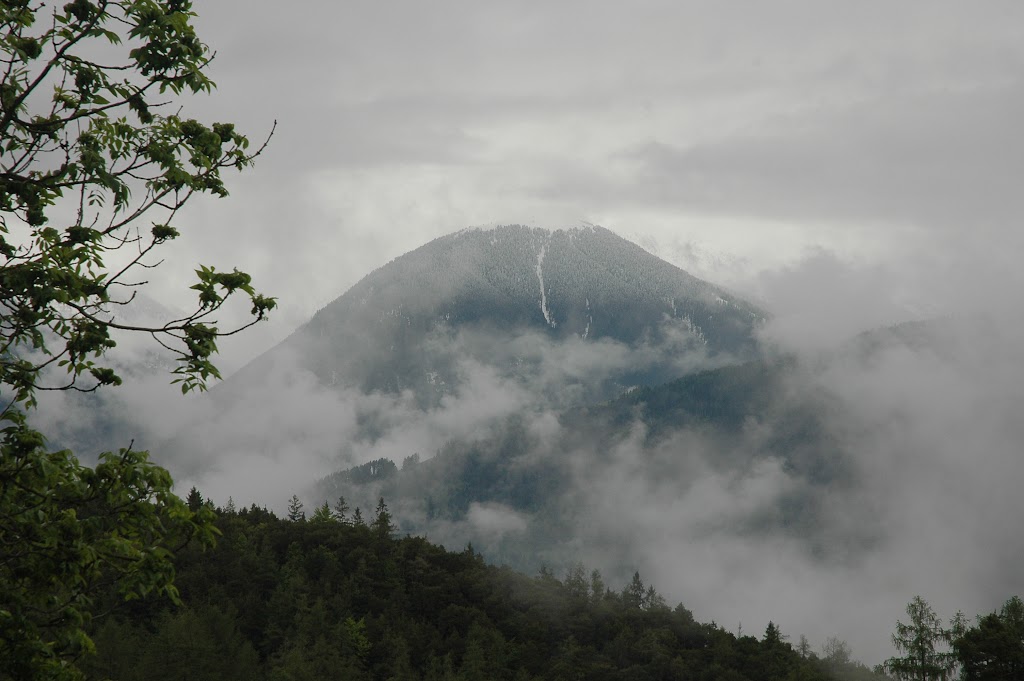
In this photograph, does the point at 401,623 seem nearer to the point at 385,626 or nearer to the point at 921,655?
the point at 385,626

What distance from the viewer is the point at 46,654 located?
407 inches

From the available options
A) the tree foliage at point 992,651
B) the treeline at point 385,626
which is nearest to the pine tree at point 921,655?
the tree foliage at point 992,651

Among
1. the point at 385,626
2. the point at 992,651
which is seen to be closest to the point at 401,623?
the point at 385,626

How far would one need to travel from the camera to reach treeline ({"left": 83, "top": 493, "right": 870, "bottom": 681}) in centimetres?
6525

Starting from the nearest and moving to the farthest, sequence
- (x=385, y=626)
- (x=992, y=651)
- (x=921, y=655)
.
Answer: (x=992, y=651), (x=921, y=655), (x=385, y=626)

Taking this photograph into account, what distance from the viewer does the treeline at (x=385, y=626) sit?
65.2m

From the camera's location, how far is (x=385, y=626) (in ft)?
292

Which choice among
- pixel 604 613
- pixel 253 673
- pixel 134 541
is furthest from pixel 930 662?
pixel 134 541

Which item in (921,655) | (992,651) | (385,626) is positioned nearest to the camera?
(992,651)

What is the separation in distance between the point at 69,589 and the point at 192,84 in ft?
21.1

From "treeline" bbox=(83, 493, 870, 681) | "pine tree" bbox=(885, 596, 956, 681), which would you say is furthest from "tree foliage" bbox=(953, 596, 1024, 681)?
"treeline" bbox=(83, 493, 870, 681)

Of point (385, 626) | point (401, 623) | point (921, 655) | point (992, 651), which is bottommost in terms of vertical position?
point (921, 655)

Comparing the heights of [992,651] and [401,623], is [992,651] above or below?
below

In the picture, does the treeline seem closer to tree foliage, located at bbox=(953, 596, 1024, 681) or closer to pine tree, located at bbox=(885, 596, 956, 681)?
pine tree, located at bbox=(885, 596, 956, 681)
